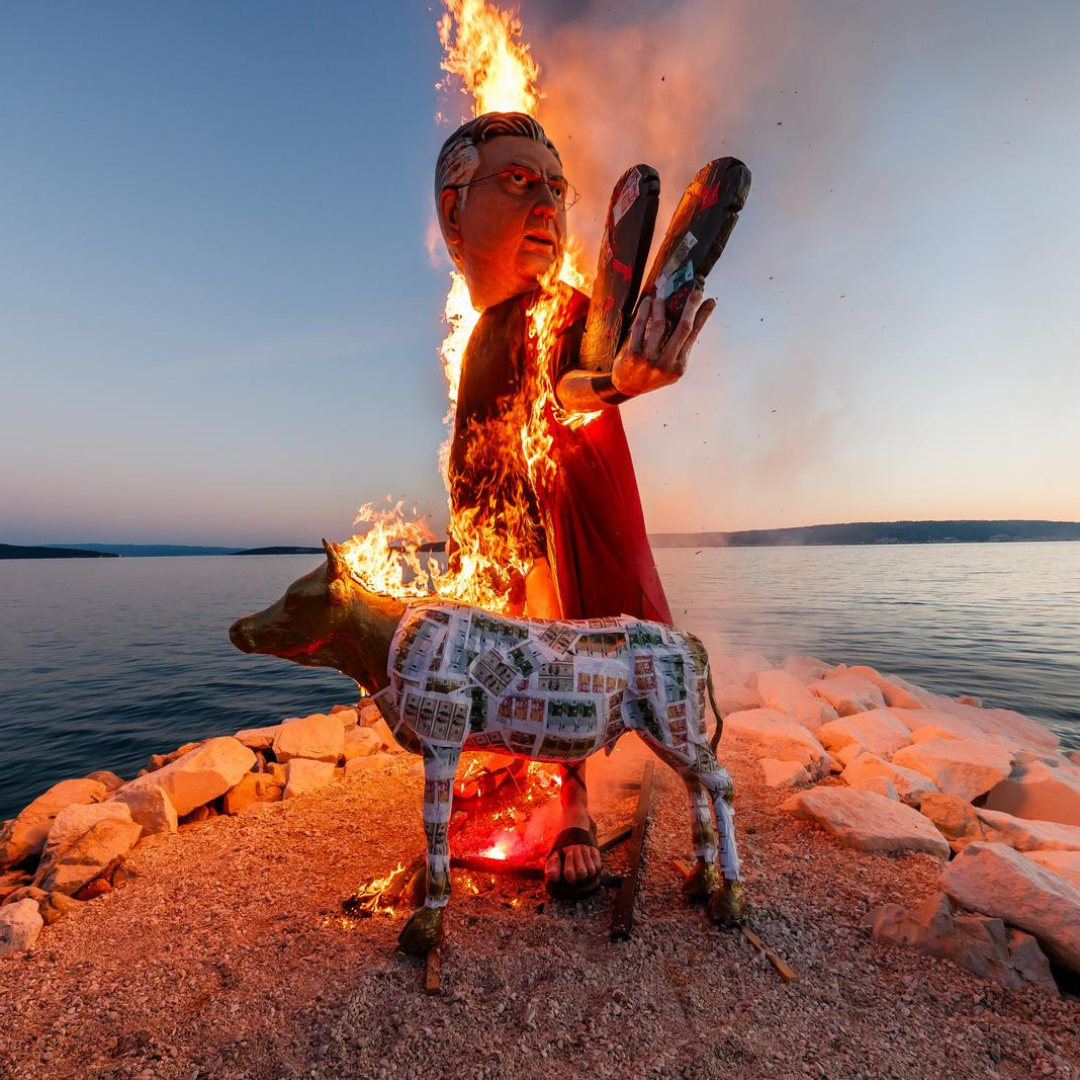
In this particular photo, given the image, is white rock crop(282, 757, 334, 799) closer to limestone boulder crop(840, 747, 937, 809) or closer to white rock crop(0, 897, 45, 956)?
white rock crop(0, 897, 45, 956)

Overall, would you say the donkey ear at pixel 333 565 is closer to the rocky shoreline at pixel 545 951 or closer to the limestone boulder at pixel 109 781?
the rocky shoreline at pixel 545 951

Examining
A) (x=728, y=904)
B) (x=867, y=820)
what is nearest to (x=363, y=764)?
(x=728, y=904)

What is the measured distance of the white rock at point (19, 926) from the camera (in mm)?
2654

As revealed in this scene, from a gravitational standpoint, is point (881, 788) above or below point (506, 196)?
below

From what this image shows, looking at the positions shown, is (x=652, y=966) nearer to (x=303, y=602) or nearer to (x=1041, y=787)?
(x=303, y=602)

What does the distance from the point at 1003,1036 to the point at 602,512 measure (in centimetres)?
254

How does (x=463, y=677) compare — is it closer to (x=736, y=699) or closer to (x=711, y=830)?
(x=711, y=830)

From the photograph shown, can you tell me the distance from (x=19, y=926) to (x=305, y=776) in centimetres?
189

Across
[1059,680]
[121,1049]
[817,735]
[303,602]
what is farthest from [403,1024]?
[1059,680]

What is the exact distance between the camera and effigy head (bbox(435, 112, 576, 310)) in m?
2.99

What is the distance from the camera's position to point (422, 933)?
2395 millimetres

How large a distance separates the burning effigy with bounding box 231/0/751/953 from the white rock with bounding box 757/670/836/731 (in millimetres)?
3418

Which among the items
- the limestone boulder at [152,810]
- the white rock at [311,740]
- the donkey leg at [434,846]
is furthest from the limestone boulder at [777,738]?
the limestone boulder at [152,810]

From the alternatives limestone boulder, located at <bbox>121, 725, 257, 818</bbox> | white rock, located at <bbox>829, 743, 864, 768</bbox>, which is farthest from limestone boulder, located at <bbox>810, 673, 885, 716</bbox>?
limestone boulder, located at <bbox>121, 725, 257, 818</bbox>
